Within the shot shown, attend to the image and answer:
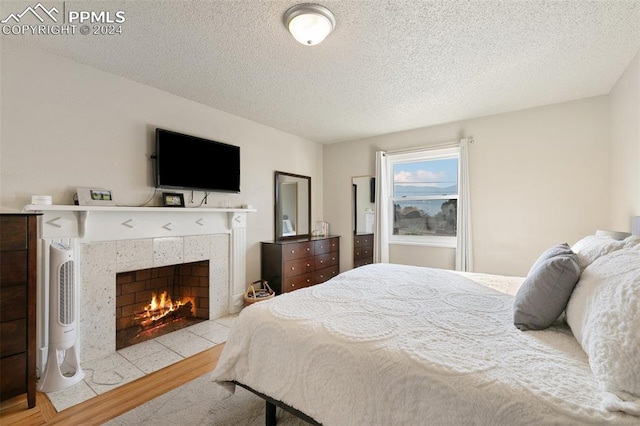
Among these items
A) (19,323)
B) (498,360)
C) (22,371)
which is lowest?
(22,371)

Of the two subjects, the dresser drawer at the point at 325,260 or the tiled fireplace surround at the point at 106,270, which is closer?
the tiled fireplace surround at the point at 106,270

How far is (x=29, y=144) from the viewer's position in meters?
2.09

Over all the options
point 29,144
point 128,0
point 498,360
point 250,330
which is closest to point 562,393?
point 498,360

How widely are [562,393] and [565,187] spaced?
312cm

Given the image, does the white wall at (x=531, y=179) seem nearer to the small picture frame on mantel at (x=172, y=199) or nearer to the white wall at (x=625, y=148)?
the white wall at (x=625, y=148)

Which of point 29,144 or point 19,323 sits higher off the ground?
point 29,144

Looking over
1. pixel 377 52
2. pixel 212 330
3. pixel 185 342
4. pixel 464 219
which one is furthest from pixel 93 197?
pixel 464 219

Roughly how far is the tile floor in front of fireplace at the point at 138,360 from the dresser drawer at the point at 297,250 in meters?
1.11

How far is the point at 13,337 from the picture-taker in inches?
67.4

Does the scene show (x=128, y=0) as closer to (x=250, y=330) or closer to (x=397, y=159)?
(x=250, y=330)

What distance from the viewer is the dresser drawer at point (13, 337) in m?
1.68

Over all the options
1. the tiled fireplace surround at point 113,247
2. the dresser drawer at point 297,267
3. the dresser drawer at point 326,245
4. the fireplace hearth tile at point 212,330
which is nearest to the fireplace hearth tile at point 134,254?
the tiled fireplace surround at point 113,247

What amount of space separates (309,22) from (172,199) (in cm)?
214

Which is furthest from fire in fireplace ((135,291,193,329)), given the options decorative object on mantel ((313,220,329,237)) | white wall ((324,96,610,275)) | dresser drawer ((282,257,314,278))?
white wall ((324,96,610,275))
